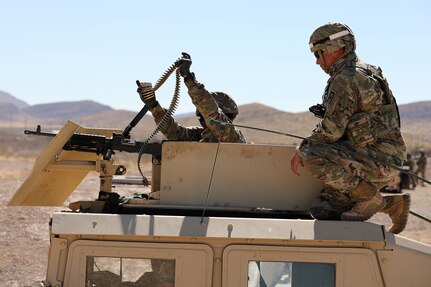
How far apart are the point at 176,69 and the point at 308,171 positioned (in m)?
1.39

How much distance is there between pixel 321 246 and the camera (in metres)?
4.47

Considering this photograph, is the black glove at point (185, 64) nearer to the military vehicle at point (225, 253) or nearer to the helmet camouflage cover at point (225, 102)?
the military vehicle at point (225, 253)

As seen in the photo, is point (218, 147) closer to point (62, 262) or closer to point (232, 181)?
point (232, 181)

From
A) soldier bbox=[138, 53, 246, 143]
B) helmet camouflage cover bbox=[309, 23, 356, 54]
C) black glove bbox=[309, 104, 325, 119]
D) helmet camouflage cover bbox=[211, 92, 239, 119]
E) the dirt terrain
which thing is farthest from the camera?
the dirt terrain

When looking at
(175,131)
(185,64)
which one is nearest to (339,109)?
(185,64)

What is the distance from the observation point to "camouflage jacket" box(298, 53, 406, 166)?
4.80m

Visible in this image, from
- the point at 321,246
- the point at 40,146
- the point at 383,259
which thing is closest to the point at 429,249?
the point at 383,259

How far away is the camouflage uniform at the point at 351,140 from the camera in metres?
4.80

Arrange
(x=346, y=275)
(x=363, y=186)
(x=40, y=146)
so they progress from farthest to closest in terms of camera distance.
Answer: (x=40, y=146)
(x=363, y=186)
(x=346, y=275)

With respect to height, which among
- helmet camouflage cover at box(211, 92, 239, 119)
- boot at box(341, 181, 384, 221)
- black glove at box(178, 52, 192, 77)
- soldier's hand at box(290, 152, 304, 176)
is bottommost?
boot at box(341, 181, 384, 221)

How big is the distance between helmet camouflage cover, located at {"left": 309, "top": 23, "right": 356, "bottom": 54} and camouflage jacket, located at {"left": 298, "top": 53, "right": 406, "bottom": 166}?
10 centimetres

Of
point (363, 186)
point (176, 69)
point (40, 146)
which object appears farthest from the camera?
point (40, 146)

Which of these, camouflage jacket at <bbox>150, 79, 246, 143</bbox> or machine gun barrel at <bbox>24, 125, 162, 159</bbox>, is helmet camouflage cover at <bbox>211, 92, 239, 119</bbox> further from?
machine gun barrel at <bbox>24, 125, 162, 159</bbox>

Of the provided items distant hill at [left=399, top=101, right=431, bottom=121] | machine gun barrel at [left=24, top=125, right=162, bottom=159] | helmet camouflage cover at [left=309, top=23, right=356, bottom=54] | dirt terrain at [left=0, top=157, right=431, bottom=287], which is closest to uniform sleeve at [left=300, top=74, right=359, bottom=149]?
helmet camouflage cover at [left=309, top=23, right=356, bottom=54]
